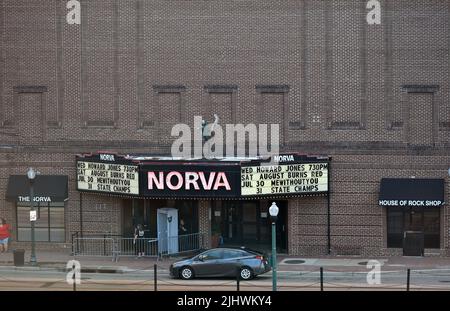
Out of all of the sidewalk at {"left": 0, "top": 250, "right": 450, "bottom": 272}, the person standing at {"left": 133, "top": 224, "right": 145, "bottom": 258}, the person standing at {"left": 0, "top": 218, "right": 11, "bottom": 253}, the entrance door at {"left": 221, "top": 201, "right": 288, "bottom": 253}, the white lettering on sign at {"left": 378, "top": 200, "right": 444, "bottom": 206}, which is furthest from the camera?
the person standing at {"left": 0, "top": 218, "right": 11, "bottom": 253}

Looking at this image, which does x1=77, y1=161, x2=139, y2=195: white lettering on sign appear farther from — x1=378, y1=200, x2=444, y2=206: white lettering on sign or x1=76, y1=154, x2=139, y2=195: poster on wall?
x1=378, y1=200, x2=444, y2=206: white lettering on sign

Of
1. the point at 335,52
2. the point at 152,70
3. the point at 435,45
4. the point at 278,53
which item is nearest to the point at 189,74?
the point at 152,70

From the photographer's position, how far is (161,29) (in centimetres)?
3759

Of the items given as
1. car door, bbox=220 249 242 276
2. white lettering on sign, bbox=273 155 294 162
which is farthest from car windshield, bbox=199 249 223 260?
white lettering on sign, bbox=273 155 294 162

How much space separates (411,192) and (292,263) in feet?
18.6

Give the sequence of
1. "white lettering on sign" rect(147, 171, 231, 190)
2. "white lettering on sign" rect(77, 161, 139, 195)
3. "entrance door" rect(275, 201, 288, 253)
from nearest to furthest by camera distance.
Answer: "white lettering on sign" rect(147, 171, 231, 190) < "white lettering on sign" rect(77, 161, 139, 195) < "entrance door" rect(275, 201, 288, 253)

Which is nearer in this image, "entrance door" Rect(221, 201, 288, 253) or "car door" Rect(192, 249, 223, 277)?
"car door" Rect(192, 249, 223, 277)

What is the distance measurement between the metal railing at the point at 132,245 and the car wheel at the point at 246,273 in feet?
21.5

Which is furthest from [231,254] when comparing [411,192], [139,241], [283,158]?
[411,192]

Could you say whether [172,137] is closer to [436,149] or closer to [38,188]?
[38,188]

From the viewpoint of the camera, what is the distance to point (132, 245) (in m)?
38.0

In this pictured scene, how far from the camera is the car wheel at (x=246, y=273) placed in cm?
3102

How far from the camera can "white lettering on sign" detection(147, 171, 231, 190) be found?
36.6 meters

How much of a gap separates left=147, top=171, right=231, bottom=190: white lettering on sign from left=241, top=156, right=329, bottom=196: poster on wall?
37.4 inches
